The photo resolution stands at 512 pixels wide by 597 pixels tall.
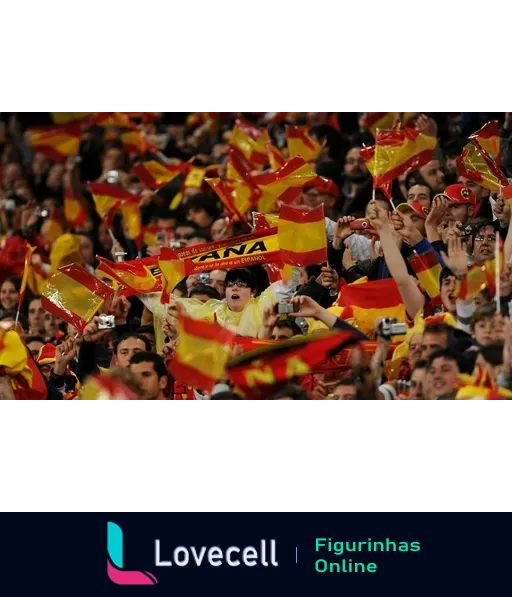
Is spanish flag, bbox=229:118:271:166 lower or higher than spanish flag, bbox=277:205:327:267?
higher

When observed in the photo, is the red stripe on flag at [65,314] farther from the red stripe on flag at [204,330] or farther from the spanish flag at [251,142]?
the spanish flag at [251,142]

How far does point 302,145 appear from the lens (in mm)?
11609

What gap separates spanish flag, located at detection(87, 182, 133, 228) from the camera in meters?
11.9

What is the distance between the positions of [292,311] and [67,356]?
1484 millimetres

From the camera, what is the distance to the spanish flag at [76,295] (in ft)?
29.5

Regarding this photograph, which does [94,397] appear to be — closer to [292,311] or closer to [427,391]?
[292,311]

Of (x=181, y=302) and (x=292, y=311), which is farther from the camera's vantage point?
(x=181, y=302)

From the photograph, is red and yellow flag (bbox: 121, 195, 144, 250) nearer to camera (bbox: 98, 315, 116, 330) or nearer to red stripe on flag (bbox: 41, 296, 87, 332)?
red stripe on flag (bbox: 41, 296, 87, 332)

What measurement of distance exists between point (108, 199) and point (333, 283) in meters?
3.47
